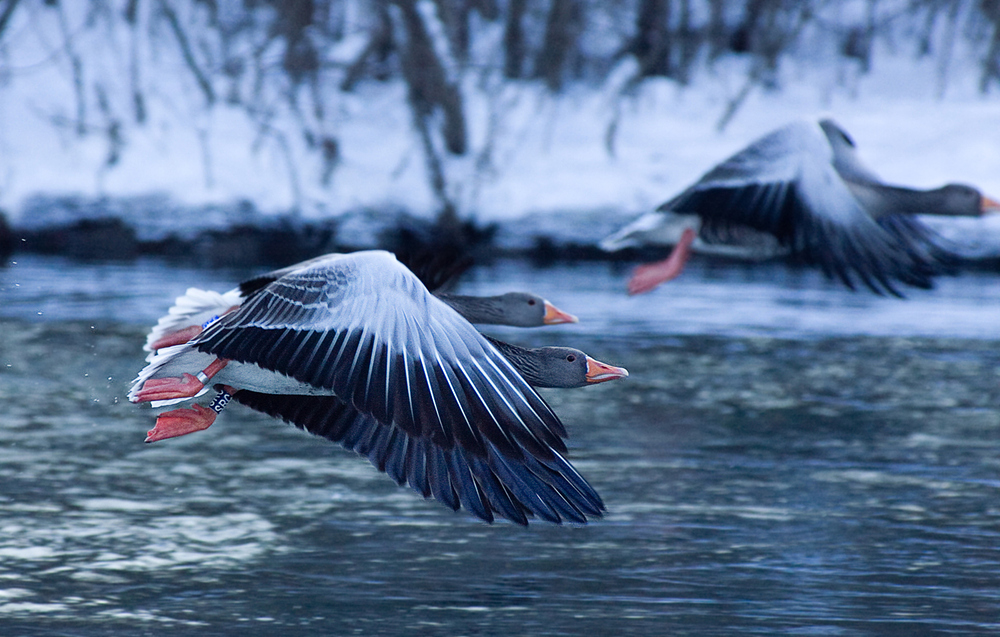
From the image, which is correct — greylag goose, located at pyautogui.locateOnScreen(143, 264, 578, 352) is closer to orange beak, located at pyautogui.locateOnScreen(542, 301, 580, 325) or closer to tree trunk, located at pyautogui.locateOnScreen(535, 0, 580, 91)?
orange beak, located at pyautogui.locateOnScreen(542, 301, 580, 325)

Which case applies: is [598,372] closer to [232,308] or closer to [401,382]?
[401,382]

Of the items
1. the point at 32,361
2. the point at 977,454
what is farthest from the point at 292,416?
the point at 32,361

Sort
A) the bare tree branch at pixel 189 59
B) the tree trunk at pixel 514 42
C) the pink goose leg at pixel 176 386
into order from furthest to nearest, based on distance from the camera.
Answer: the tree trunk at pixel 514 42, the bare tree branch at pixel 189 59, the pink goose leg at pixel 176 386

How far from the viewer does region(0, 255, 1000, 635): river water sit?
4.84 meters

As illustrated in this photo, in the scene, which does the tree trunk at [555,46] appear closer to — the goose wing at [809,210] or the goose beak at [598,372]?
the goose wing at [809,210]

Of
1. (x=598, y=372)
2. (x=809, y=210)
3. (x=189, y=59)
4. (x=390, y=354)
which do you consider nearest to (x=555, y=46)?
(x=189, y=59)

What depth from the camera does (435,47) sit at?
54.4 feet

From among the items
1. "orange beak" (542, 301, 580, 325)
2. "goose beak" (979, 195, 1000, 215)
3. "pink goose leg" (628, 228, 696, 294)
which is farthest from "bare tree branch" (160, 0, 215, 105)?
"orange beak" (542, 301, 580, 325)

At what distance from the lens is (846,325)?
454 inches

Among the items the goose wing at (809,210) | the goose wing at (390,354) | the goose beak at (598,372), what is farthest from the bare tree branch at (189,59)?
the goose wing at (390,354)

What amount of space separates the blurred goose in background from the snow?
6517 millimetres

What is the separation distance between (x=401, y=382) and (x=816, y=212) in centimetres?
385

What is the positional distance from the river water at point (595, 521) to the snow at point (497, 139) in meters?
5.54

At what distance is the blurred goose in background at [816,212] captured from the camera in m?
7.02
